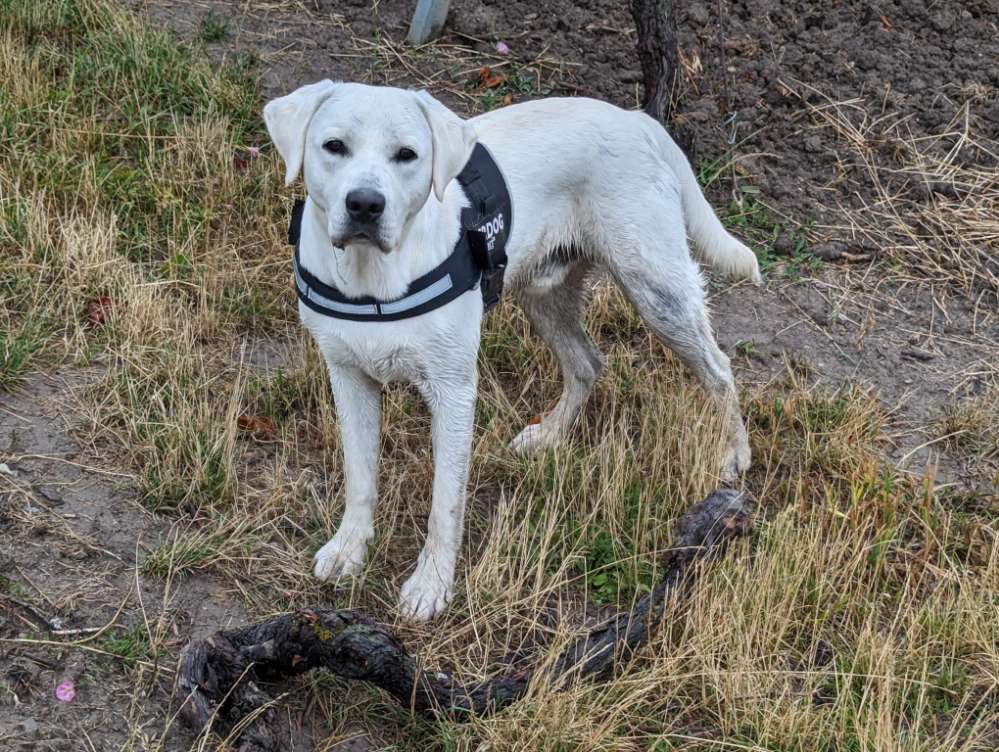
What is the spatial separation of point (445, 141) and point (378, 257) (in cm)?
36

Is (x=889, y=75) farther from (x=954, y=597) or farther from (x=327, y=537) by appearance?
(x=327, y=537)

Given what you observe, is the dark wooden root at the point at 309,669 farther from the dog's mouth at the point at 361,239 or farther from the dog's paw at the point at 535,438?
the dog's paw at the point at 535,438

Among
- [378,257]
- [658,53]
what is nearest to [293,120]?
[378,257]

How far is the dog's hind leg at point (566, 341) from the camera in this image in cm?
436

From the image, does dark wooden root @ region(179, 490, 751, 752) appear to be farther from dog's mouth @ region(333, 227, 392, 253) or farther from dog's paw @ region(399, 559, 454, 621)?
dog's mouth @ region(333, 227, 392, 253)

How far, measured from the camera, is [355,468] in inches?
143

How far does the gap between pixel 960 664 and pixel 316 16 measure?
4595 millimetres

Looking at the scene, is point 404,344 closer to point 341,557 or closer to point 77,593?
point 341,557

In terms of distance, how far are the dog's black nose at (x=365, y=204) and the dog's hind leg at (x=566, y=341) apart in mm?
1388

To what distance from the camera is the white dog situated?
308 centimetres

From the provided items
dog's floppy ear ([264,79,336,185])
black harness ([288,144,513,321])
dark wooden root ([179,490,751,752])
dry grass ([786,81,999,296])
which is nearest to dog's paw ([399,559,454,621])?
dark wooden root ([179,490,751,752])

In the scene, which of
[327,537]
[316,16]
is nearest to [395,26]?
[316,16]

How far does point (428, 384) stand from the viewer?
11.2 ft

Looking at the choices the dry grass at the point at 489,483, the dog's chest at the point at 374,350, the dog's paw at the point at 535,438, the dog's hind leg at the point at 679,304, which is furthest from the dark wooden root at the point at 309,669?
the dog's hind leg at the point at 679,304
